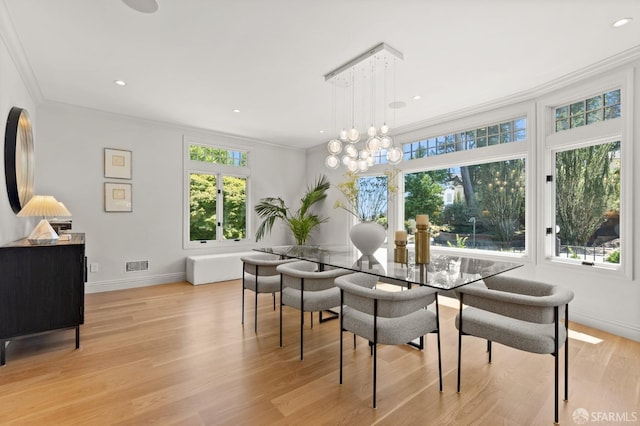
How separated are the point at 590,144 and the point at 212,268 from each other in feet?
17.8

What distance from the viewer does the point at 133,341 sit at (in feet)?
9.14

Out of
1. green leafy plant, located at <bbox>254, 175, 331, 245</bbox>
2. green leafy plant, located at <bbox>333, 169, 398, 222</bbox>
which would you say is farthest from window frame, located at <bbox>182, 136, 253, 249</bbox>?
A: green leafy plant, located at <bbox>333, 169, 398, 222</bbox>

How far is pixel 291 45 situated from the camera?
2646 mm

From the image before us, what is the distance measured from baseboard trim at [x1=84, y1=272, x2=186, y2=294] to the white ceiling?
8.70 feet

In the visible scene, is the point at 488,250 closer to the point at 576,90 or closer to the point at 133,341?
the point at 576,90

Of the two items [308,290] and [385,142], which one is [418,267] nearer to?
[308,290]

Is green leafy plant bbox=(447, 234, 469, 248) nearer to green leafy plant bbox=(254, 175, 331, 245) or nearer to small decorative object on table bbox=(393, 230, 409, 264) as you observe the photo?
small decorative object on table bbox=(393, 230, 409, 264)

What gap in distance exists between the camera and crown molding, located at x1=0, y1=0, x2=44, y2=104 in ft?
7.52

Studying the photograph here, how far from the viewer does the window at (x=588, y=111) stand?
3032 mm

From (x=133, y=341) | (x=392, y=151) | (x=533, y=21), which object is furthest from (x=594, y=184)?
(x=133, y=341)

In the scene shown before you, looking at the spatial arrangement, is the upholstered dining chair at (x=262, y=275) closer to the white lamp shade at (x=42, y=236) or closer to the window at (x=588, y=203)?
the white lamp shade at (x=42, y=236)

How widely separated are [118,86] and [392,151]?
3.32 m

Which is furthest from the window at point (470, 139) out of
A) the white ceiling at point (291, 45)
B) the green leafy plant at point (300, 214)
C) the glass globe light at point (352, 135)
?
the glass globe light at point (352, 135)

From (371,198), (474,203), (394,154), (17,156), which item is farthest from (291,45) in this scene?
(371,198)
